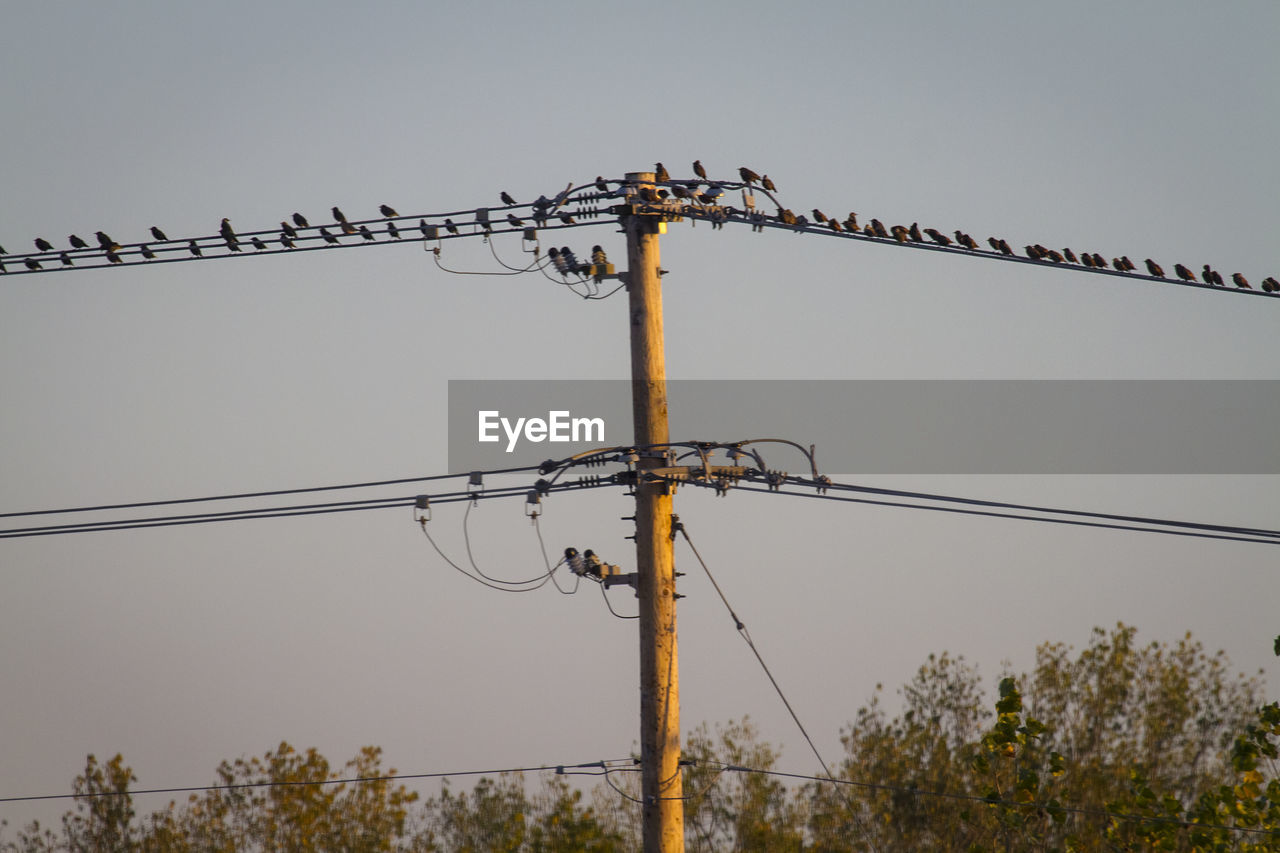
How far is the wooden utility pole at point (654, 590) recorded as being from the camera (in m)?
14.7

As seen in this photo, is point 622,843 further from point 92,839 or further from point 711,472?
point 711,472

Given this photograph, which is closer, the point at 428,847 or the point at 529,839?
the point at 529,839

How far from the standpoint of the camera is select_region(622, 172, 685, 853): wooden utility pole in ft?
48.2

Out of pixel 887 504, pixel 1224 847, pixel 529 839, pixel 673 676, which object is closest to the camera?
pixel 673 676

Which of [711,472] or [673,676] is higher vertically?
[711,472]

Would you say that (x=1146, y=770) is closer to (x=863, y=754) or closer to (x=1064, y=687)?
(x=1064, y=687)

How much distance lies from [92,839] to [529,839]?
13.4m

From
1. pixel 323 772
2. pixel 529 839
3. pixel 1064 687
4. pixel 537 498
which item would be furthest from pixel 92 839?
pixel 537 498

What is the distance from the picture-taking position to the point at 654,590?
14.8 meters

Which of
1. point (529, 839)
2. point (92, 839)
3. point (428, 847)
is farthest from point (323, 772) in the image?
point (529, 839)

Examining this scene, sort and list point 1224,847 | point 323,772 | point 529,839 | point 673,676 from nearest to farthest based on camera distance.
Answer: point 673,676
point 1224,847
point 529,839
point 323,772

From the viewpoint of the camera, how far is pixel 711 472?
1534 centimetres

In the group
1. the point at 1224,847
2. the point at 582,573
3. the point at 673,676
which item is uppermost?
the point at 582,573

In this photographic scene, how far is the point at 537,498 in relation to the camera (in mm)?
15648
